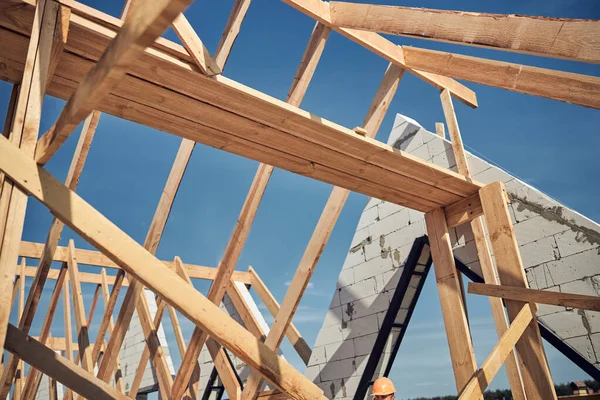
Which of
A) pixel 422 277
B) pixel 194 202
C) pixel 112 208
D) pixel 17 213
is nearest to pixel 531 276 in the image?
pixel 422 277

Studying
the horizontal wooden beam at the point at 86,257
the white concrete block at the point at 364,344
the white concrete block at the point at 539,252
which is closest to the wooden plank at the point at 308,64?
the white concrete block at the point at 539,252

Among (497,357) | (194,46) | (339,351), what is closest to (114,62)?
(194,46)

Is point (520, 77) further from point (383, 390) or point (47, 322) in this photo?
point (47, 322)

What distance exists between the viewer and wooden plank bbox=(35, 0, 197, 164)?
143 centimetres

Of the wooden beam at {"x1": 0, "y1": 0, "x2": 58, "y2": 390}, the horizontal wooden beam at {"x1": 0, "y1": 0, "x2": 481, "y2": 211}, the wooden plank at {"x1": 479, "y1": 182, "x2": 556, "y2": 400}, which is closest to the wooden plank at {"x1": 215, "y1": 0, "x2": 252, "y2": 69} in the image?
the horizontal wooden beam at {"x1": 0, "y1": 0, "x2": 481, "y2": 211}

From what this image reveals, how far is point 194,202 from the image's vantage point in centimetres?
17738

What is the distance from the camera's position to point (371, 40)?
4.15 m

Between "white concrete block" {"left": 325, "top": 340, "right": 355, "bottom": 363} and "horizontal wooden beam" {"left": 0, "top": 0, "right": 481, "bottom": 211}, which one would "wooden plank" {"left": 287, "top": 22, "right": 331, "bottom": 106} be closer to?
"horizontal wooden beam" {"left": 0, "top": 0, "right": 481, "bottom": 211}

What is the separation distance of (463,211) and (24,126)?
134 inches

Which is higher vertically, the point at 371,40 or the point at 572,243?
the point at 371,40

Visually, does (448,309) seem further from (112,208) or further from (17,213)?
(112,208)

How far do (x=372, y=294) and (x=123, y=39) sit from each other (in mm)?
4989

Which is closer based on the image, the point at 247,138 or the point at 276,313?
the point at 247,138

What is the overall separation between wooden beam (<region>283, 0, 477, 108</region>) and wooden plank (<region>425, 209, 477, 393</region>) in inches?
52.2
